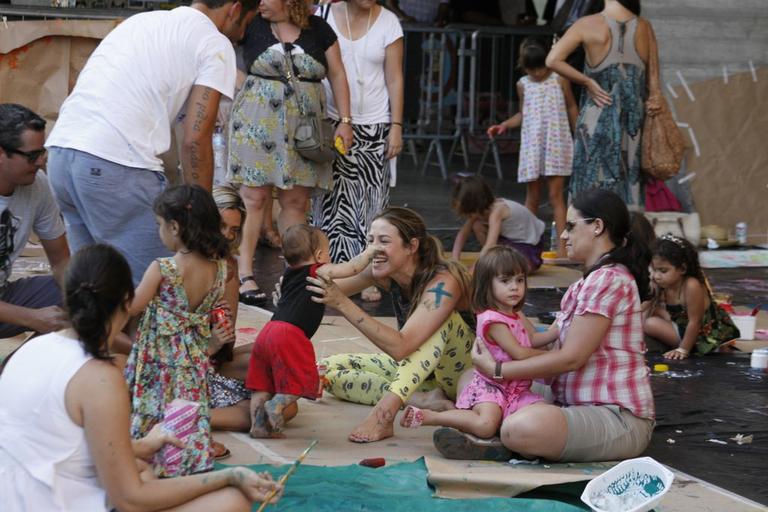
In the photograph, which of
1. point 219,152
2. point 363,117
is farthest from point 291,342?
point 219,152

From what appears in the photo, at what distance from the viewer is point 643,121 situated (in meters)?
8.38

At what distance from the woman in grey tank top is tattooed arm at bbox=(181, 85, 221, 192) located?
3891 millimetres

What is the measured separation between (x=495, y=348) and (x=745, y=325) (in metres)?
2.55

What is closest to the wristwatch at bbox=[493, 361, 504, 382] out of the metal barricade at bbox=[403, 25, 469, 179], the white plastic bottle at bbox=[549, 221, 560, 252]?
the white plastic bottle at bbox=[549, 221, 560, 252]

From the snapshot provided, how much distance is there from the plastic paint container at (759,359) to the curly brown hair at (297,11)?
2.92 metres

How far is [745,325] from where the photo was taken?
6578mm

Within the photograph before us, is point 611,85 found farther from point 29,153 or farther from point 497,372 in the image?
point 29,153

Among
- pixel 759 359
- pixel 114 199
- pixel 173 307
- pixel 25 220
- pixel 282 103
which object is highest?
pixel 282 103

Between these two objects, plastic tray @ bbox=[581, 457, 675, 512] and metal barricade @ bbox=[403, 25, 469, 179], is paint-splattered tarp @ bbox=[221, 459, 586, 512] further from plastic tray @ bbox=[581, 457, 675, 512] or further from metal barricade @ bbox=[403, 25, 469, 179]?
metal barricade @ bbox=[403, 25, 469, 179]

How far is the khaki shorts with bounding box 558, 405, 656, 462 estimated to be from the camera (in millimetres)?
4297

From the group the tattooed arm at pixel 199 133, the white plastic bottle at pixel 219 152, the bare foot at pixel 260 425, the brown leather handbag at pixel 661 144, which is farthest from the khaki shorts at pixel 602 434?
the white plastic bottle at pixel 219 152

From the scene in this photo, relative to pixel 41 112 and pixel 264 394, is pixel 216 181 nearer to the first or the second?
pixel 41 112

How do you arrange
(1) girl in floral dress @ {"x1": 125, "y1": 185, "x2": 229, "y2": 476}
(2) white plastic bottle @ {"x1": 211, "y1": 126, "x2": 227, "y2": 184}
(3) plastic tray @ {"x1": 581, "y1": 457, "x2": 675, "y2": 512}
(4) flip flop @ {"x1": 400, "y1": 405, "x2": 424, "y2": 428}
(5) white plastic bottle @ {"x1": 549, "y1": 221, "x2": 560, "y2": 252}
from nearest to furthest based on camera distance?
(3) plastic tray @ {"x1": 581, "y1": 457, "x2": 675, "y2": 512} → (1) girl in floral dress @ {"x1": 125, "y1": 185, "x2": 229, "y2": 476} → (4) flip flop @ {"x1": 400, "y1": 405, "x2": 424, "y2": 428} → (2) white plastic bottle @ {"x1": 211, "y1": 126, "x2": 227, "y2": 184} → (5) white plastic bottle @ {"x1": 549, "y1": 221, "x2": 560, "y2": 252}

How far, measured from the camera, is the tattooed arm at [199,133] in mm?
4793
